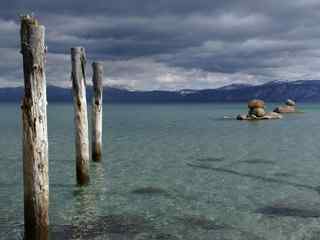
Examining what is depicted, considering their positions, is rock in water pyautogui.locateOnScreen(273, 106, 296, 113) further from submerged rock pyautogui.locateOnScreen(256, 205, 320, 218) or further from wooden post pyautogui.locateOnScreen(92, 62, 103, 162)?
submerged rock pyautogui.locateOnScreen(256, 205, 320, 218)

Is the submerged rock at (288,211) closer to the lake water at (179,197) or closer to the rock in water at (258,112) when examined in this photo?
the lake water at (179,197)

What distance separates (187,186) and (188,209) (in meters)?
3.95

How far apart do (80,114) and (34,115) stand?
780 cm

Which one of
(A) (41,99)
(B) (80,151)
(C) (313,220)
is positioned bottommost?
(C) (313,220)

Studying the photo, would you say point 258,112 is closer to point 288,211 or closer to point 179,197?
point 179,197

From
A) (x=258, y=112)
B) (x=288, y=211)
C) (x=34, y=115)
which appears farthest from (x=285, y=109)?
(x=34, y=115)

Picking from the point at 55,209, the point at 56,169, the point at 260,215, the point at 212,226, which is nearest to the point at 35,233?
the point at 55,209

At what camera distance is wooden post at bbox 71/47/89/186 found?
16945 mm

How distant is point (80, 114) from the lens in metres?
17.5

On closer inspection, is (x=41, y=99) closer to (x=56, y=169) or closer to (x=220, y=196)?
(x=220, y=196)

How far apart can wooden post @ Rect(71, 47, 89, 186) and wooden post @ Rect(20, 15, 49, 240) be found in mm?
7012

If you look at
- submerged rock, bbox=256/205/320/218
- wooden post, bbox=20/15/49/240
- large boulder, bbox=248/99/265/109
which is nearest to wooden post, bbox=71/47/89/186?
wooden post, bbox=20/15/49/240

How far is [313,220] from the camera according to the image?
13.0 m

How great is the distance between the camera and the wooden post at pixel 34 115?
9.68 m
